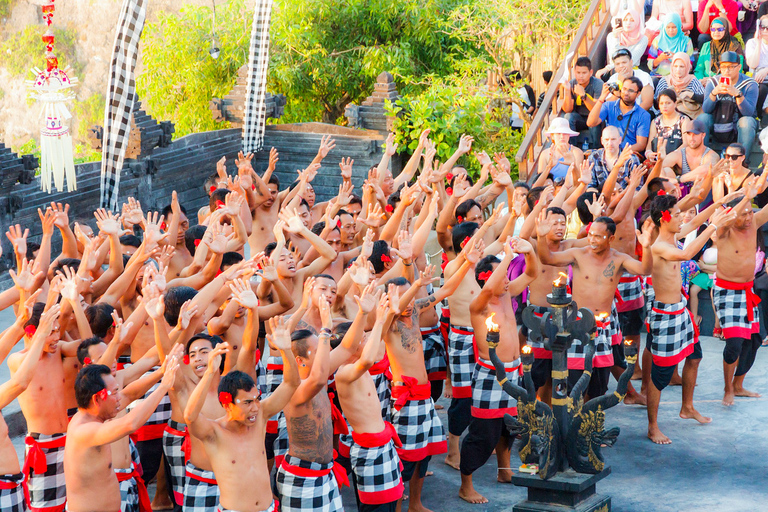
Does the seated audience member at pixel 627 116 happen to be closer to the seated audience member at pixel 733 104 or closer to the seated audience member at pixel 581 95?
the seated audience member at pixel 581 95

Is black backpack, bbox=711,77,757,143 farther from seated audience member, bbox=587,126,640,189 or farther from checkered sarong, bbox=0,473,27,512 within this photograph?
checkered sarong, bbox=0,473,27,512

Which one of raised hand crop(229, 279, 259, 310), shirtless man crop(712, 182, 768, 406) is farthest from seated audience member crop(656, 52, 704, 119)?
raised hand crop(229, 279, 259, 310)

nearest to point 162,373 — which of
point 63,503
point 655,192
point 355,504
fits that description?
point 63,503

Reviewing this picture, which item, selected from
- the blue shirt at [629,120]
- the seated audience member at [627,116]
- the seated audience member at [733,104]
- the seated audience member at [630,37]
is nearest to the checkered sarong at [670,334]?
the seated audience member at [627,116]

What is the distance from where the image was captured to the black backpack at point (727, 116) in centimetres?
1073

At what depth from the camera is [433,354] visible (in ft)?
24.8

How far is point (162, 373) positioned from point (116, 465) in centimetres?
79

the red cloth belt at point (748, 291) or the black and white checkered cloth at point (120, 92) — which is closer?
the red cloth belt at point (748, 291)

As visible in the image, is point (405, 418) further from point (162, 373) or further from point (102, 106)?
point (102, 106)

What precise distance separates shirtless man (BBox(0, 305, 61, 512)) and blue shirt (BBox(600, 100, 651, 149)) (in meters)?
7.53

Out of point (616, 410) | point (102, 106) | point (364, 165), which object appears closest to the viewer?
point (616, 410)

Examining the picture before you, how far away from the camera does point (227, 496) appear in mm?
4980

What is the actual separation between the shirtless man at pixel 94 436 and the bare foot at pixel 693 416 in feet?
16.3

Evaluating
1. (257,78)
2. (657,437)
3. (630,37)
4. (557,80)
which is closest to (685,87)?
(630,37)
